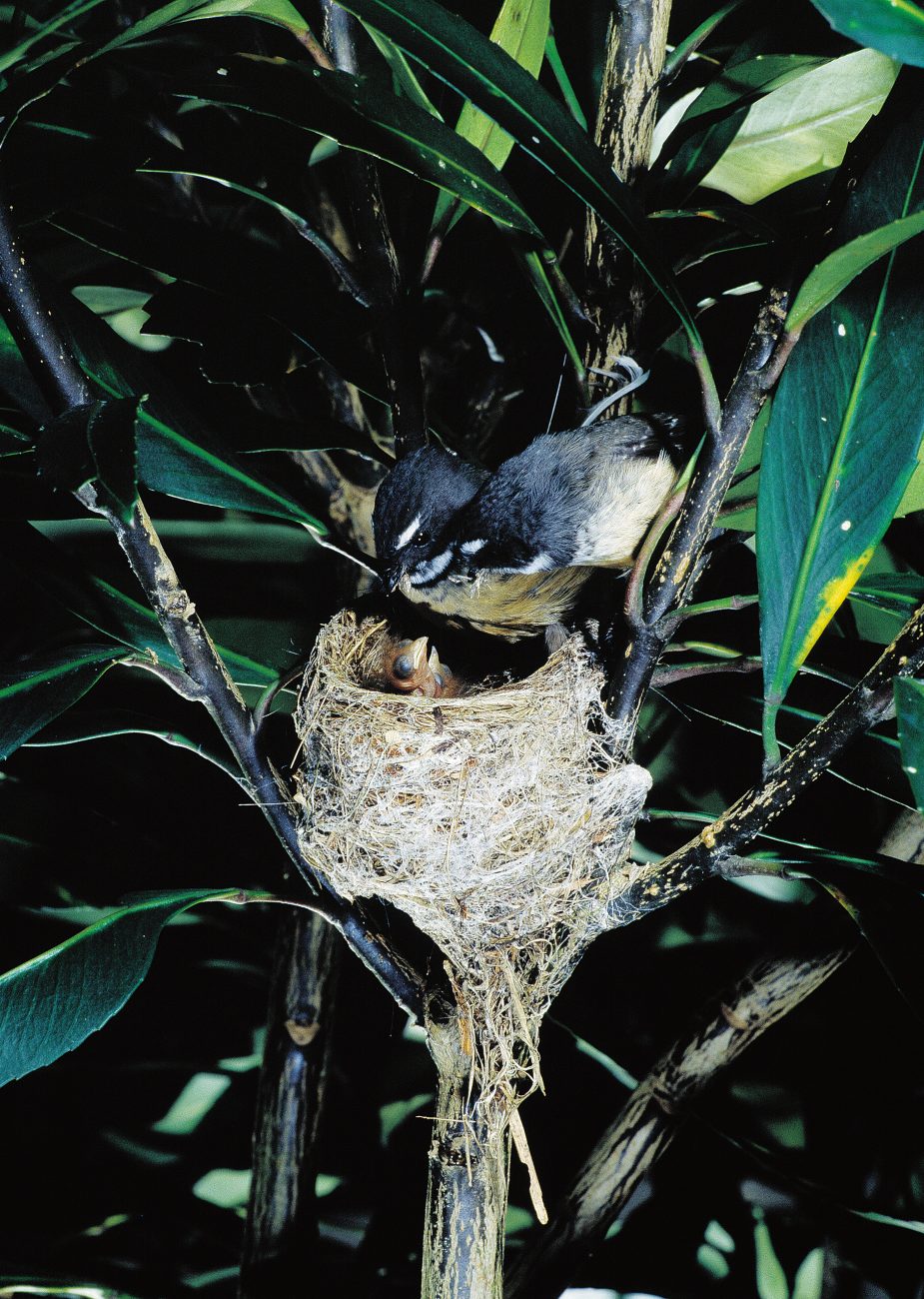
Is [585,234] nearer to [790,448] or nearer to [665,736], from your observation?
[790,448]

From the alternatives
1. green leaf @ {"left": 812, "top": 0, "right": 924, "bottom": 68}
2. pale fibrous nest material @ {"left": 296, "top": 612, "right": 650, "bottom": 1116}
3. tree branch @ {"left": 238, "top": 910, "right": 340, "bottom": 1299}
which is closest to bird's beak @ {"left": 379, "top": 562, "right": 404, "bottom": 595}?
pale fibrous nest material @ {"left": 296, "top": 612, "right": 650, "bottom": 1116}

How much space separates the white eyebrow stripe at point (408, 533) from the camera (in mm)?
1128

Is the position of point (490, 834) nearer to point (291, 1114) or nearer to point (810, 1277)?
point (291, 1114)

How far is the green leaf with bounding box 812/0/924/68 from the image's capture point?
1.25ft

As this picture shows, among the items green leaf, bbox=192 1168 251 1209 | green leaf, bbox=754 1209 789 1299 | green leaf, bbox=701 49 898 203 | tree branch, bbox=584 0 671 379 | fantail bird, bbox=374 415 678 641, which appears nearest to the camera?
tree branch, bbox=584 0 671 379

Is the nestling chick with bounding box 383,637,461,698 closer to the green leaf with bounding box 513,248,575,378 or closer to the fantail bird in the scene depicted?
the fantail bird

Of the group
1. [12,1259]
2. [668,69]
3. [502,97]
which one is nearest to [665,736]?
[668,69]

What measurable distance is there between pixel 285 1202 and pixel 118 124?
1.21m

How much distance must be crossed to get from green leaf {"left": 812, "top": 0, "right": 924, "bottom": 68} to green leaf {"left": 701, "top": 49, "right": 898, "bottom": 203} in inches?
22.8

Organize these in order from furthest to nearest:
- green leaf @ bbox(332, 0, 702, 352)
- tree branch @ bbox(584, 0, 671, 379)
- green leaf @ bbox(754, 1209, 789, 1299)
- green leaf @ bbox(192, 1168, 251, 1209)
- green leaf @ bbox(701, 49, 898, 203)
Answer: green leaf @ bbox(192, 1168, 251, 1209) → green leaf @ bbox(754, 1209, 789, 1299) → green leaf @ bbox(701, 49, 898, 203) → tree branch @ bbox(584, 0, 671, 379) → green leaf @ bbox(332, 0, 702, 352)

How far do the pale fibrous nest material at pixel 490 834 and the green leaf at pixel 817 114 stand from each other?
580mm

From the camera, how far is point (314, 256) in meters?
1.25

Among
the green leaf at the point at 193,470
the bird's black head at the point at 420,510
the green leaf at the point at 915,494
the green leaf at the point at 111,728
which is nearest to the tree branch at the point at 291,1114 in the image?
the green leaf at the point at 111,728

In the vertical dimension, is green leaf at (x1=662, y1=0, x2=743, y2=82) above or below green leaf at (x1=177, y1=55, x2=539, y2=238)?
above
